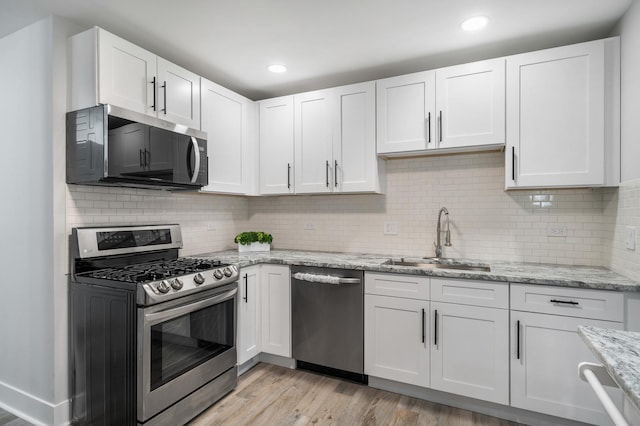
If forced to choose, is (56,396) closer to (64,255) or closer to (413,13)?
(64,255)

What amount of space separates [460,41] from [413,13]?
21.4 inches

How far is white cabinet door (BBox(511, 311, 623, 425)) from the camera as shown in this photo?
2002mm

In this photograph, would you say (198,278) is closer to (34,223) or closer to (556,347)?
(34,223)

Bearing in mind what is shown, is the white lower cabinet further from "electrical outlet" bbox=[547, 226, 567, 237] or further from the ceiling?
the ceiling

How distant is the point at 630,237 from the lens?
203cm

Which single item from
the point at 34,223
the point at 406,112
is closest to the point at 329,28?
the point at 406,112

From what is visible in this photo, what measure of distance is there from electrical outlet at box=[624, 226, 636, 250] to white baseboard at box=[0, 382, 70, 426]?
11.6 ft

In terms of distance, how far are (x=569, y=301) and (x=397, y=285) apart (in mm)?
1014

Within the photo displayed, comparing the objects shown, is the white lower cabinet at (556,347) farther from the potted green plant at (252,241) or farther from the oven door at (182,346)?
the potted green plant at (252,241)

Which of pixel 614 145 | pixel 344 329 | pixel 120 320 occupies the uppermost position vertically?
pixel 614 145

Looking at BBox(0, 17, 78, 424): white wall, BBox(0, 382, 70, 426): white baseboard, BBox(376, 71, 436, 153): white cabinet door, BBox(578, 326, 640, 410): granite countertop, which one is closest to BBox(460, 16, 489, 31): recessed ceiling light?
BBox(376, 71, 436, 153): white cabinet door

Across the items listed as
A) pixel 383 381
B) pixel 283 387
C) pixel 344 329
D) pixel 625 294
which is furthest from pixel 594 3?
pixel 283 387

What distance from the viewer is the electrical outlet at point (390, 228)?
316 cm

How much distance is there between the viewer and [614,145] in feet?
7.26
